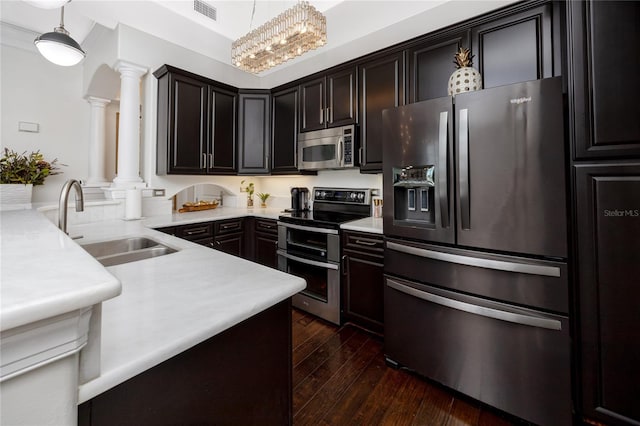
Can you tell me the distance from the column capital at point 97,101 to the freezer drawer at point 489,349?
4.89 m

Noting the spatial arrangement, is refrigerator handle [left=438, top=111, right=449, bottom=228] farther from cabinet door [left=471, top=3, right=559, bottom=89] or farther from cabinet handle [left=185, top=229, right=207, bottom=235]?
cabinet handle [left=185, top=229, right=207, bottom=235]

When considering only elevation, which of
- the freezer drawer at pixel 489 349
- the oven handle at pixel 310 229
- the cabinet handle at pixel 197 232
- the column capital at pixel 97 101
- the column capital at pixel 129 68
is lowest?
the freezer drawer at pixel 489 349

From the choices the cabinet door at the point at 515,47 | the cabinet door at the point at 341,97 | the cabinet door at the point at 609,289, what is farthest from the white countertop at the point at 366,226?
the cabinet door at the point at 515,47

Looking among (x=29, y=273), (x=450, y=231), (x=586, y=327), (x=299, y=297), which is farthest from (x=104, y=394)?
(x=299, y=297)

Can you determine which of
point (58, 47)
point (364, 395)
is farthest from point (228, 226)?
point (364, 395)

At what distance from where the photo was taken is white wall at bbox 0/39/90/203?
140 inches

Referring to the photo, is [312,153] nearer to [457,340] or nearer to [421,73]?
[421,73]

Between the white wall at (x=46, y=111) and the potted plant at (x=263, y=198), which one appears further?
the potted plant at (x=263, y=198)

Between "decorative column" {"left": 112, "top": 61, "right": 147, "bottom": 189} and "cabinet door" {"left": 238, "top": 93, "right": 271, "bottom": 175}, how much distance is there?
1.12m

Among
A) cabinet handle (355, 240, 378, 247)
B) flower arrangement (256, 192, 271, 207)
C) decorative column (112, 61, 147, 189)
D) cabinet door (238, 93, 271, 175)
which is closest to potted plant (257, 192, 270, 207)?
flower arrangement (256, 192, 271, 207)

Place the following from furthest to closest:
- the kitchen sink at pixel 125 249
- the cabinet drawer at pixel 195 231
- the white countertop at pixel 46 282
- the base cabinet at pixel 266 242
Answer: the base cabinet at pixel 266 242 → the cabinet drawer at pixel 195 231 → the kitchen sink at pixel 125 249 → the white countertop at pixel 46 282

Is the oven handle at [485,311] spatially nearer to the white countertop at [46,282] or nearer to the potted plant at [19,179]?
the white countertop at [46,282]

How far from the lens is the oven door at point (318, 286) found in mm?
2457

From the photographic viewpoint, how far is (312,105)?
3119 millimetres
